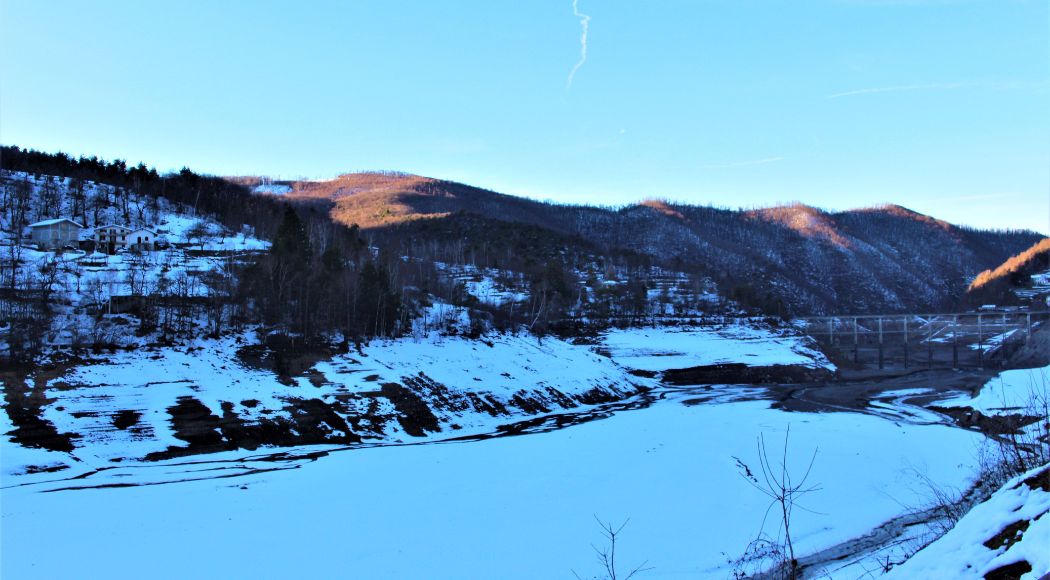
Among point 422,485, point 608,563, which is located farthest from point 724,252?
point 608,563

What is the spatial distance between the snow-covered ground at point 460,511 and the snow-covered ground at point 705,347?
44.6 meters

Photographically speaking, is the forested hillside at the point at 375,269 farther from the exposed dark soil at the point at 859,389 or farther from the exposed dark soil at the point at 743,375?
the exposed dark soil at the point at 859,389

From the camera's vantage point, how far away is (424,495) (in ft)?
63.4

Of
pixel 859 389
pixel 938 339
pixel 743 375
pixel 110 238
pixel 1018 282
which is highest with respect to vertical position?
pixel 110 238

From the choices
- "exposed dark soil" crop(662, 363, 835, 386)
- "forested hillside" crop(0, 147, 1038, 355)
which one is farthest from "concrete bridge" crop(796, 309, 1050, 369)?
"exposed dark soil" crop(662, 363, 835, 386)

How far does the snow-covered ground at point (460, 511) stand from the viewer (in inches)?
538

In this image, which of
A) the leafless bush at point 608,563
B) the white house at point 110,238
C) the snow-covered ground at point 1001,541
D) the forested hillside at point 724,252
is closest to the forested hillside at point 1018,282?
the forested hillside at point 724,252

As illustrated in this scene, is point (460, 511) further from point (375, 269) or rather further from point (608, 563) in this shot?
point (375, 269)

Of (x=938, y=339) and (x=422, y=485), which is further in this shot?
(x=938, y=339)

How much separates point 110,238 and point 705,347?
73.9 meters

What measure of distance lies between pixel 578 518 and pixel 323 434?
779 inches

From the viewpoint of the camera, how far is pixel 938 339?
106000mm

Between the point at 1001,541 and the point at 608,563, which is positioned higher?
the point at 1001,541

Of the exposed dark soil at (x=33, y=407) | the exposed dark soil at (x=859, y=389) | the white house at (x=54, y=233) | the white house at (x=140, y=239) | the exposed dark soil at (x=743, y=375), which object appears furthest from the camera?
the white house at (x=140, y=239)
